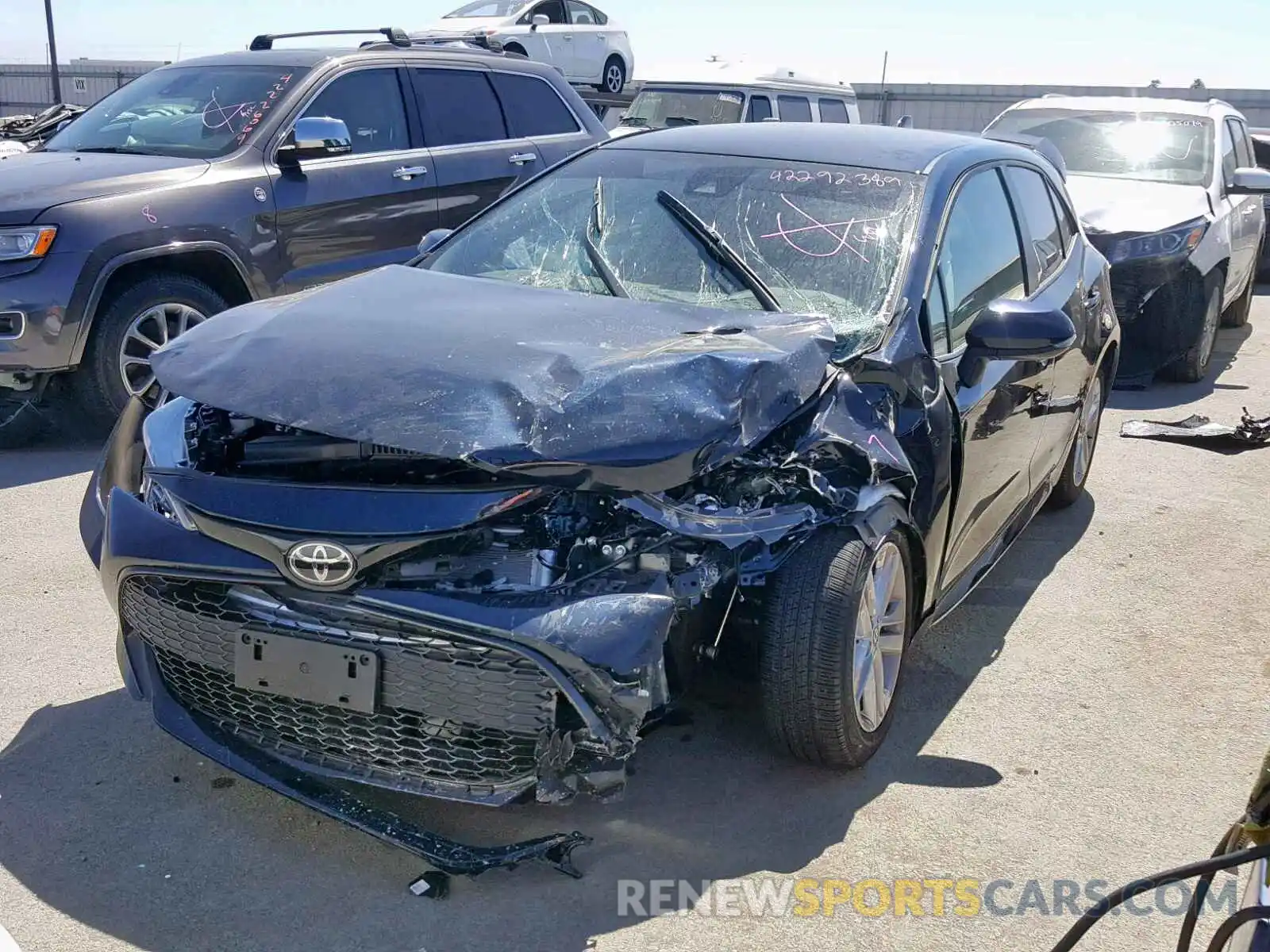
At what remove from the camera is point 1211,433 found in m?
7.16

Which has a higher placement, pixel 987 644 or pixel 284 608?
pixel 284 608

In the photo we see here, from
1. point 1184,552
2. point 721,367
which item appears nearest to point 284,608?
point 721,367

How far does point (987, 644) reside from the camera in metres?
4.39

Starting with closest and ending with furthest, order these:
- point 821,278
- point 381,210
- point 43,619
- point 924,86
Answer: point 821,278 → point 43,619 → point 381,210 → point 924,86

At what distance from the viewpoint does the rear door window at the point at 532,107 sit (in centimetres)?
822

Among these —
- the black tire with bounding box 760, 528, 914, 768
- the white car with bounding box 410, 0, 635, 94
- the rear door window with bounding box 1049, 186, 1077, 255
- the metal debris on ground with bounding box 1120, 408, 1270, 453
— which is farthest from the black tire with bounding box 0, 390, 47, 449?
the white car with bounding box 410, 0, 635, 94

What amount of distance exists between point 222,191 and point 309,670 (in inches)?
170

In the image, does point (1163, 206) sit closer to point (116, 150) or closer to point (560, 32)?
point (116, 150)

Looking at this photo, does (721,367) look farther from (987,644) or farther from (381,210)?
(381,210)

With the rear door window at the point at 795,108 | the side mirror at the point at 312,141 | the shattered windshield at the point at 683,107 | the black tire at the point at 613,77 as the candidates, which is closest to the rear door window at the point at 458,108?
the side mirror at the point at 312,141

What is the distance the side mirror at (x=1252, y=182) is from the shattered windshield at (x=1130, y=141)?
21cm

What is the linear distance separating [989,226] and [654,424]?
1981 millimetres

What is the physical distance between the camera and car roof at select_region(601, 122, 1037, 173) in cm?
420
